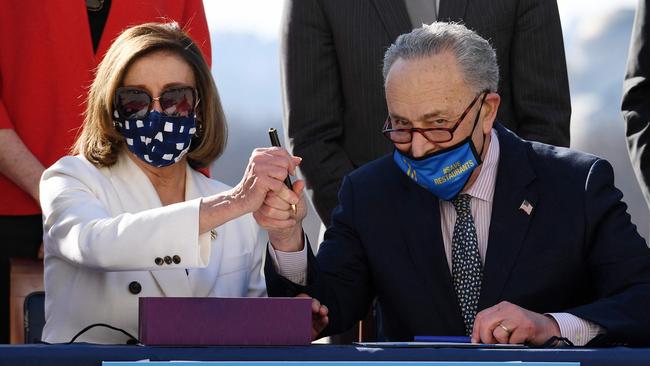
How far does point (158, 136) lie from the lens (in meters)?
3.49

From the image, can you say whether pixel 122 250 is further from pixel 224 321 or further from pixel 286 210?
pixel 224 321

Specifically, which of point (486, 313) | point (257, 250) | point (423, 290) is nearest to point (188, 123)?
point (257, 250)

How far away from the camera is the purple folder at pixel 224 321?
8.50 ft

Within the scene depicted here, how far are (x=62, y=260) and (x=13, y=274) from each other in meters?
0.55

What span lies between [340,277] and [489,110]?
63cm

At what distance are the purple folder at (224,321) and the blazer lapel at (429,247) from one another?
91 centimetres

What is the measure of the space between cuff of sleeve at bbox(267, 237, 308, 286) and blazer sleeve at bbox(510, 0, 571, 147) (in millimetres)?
1326

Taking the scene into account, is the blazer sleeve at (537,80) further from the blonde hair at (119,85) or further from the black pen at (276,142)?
the black pen at (276,142)

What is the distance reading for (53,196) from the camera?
11.4 ft

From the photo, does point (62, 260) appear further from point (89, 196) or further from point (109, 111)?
point (109, 111)

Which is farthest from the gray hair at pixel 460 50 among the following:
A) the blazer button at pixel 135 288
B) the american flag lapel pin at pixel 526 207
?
the blazer button at pixel 135 288

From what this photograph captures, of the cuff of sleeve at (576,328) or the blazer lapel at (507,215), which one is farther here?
the blazer lapel at (507,215)

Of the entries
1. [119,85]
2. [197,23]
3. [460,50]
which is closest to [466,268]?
[460,50]

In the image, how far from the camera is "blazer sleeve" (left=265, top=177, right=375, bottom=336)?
11.3ft
